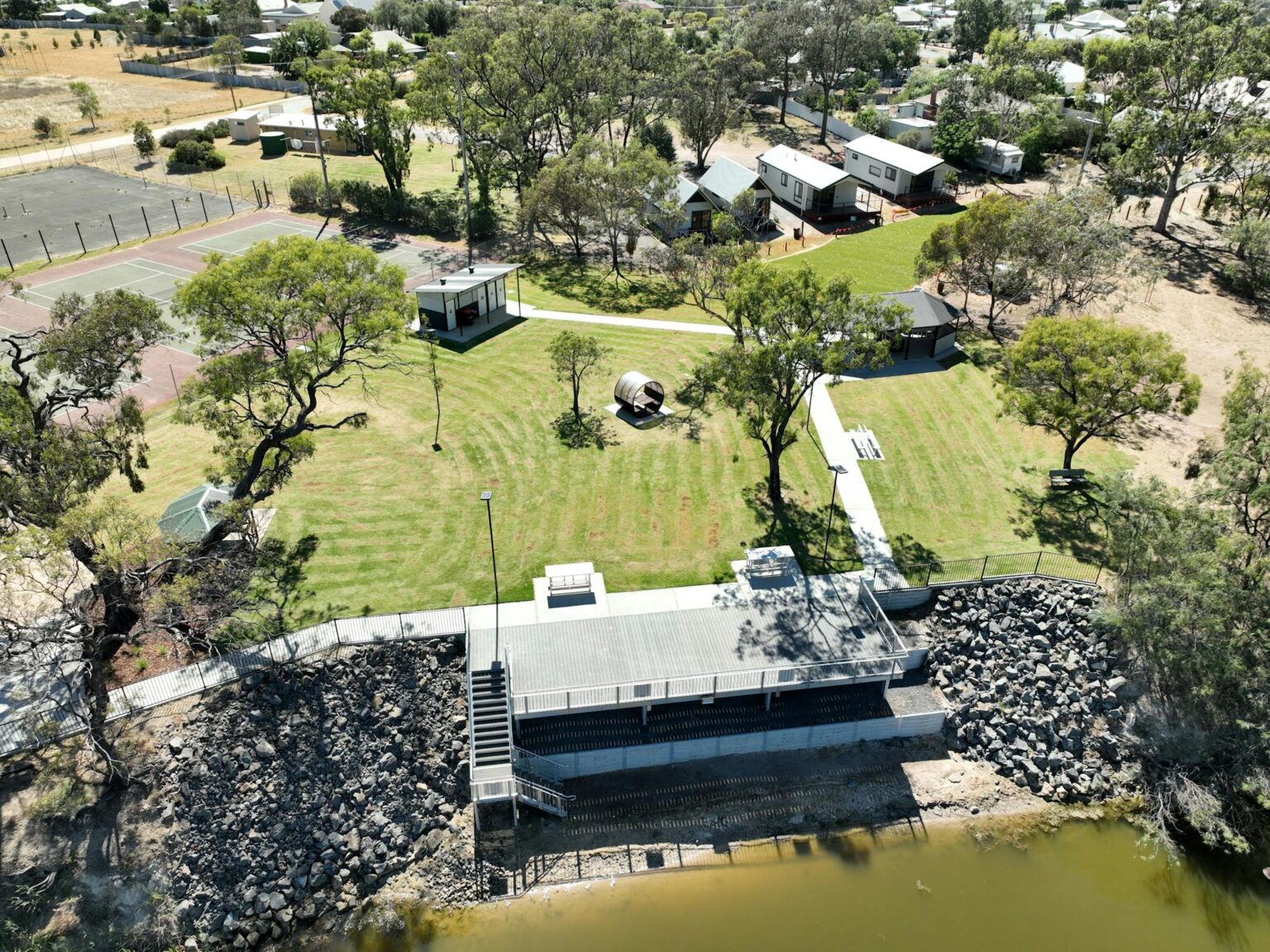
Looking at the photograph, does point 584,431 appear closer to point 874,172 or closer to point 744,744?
point 744,744

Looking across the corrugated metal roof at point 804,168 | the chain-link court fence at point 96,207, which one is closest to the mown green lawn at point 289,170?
the chain-link court fence at point 96,207

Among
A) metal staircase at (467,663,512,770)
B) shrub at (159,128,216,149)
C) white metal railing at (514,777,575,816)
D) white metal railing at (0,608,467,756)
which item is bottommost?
white metal railing at (514,777,575,816)

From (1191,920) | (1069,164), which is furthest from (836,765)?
(1069,164)

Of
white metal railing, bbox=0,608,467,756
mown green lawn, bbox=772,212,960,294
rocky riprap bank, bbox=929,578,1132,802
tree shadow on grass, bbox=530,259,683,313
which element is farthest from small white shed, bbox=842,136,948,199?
white metal railing, bbox=0,608,467,756

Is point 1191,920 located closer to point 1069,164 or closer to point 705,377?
point 705,377

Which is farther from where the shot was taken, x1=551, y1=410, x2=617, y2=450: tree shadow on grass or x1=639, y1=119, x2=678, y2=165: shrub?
x1=639, y1=119, x2=678, y2=165: shrub

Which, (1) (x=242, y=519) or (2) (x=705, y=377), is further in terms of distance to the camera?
(2) (x=705, y=377)

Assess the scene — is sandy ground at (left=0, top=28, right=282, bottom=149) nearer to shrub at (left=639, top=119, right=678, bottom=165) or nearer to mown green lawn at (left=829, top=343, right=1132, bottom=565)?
shrub at (left=639, top=119, right=678, bottom=165)

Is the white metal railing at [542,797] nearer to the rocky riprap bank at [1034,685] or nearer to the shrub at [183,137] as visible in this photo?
the rocky riprap bank at [1034,685]
